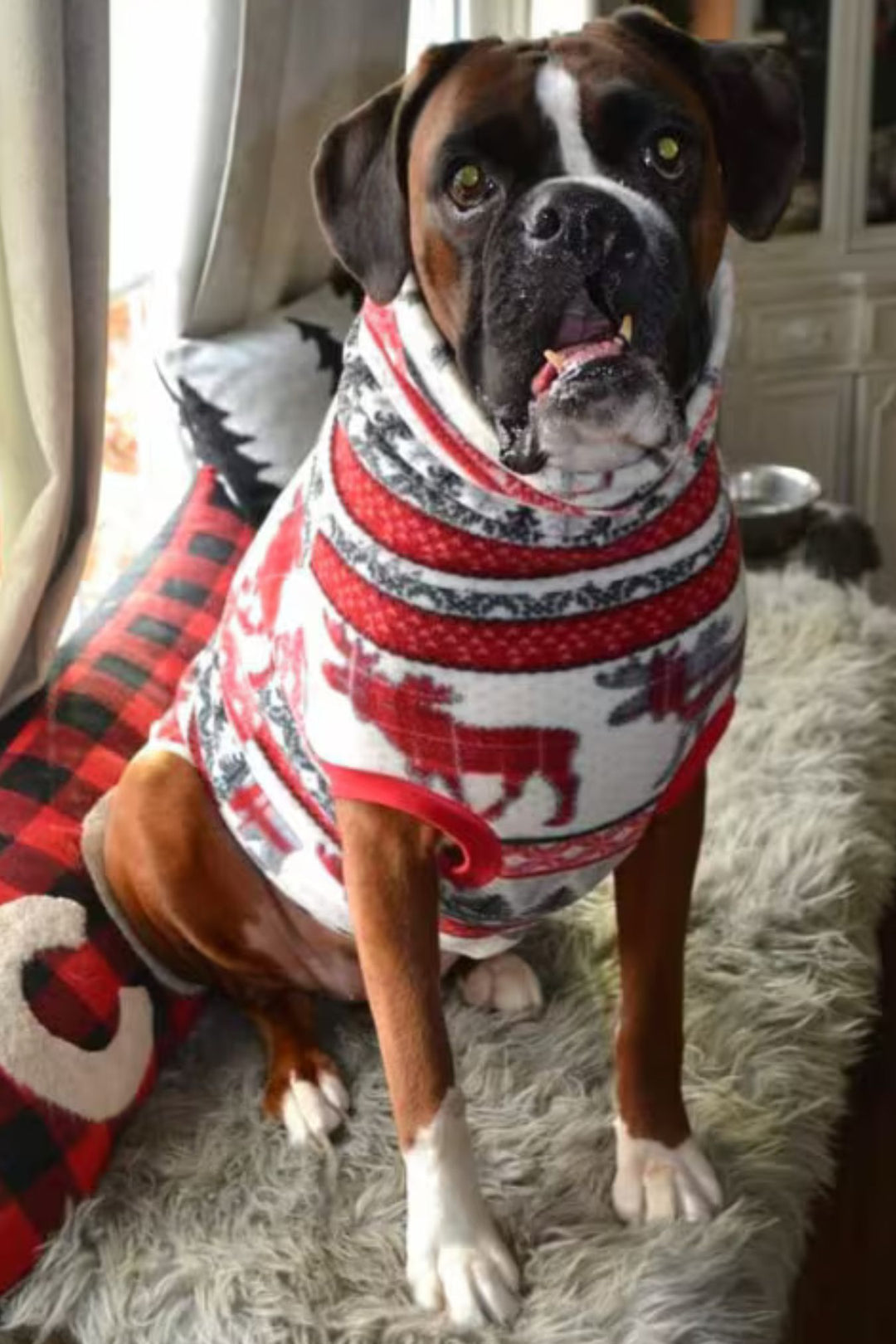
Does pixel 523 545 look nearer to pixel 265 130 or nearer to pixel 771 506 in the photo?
pixel 265 130

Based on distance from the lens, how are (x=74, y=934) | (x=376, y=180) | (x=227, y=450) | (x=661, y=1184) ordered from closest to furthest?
1. (x=376, y=180)
2. (x=661, y=1184)
3. (x=74, y=934)
4. (x=227, y=450)

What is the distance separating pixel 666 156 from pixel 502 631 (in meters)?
0.31

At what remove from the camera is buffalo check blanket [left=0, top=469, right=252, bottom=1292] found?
1165 mm

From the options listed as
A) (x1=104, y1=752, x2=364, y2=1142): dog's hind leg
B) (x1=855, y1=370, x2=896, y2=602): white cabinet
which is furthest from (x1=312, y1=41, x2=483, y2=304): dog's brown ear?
(x1=855, y1=370, x2=896, y2=602): white cabinet

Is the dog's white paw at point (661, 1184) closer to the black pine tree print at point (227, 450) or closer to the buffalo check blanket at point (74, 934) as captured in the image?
the buffalo check blanket at point (74, 934)

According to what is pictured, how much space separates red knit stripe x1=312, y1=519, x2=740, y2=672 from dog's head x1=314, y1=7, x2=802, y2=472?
0.37 ft

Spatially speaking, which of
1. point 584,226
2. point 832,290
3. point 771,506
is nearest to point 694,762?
point 584,226

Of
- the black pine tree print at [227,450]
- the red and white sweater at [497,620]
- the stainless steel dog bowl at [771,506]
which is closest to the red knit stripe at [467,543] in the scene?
the red and white sweater at [497,620]

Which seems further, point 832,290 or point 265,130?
point 832,290

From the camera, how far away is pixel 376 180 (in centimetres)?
106

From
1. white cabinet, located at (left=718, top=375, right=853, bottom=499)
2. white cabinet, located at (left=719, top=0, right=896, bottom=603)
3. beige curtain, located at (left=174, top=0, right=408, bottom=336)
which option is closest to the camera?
beige curtain, located at (left=174, top=0, right=408, bottom=336)

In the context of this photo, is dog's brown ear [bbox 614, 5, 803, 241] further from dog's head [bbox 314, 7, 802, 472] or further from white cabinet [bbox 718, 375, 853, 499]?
white cabinet [bbox 718, 375, 853, 499]

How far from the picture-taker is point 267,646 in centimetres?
127

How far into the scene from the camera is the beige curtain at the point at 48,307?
1.17m
